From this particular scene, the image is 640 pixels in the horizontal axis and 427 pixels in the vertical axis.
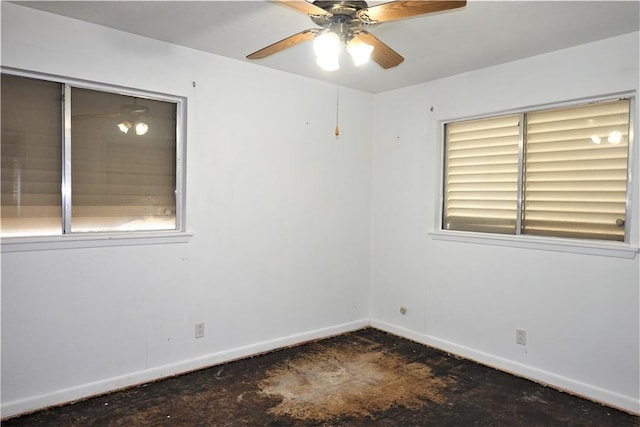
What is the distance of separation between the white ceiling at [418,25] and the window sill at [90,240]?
141 cm

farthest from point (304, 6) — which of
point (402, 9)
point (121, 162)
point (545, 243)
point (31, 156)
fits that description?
point (545, 243)

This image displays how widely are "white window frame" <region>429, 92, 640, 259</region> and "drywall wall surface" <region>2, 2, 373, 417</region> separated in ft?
3.06

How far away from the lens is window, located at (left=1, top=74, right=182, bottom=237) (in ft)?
8.86

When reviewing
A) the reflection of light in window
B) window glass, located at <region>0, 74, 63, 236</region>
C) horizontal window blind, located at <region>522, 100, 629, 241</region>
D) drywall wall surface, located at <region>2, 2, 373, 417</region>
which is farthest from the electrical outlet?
the reflection of light in window

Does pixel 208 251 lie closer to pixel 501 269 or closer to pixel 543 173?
pixel 501 269

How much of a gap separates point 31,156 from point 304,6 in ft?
6.66

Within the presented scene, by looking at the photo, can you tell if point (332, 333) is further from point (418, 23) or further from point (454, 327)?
point (418, 23)

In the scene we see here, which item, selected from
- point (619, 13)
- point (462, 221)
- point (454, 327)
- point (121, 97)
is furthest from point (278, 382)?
point (619, 13)

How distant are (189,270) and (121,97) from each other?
1.37 m

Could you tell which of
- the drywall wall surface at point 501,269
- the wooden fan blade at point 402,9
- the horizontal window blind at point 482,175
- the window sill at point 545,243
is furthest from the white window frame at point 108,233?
the horizontal window blind at point 482,175

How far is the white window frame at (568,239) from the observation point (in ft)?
9.36

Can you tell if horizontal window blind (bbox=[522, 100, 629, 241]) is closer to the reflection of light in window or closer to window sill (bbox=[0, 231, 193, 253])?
the reflection of light in window

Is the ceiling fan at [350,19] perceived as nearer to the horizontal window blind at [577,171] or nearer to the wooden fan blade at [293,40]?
the wooden fan blade at [293,40]

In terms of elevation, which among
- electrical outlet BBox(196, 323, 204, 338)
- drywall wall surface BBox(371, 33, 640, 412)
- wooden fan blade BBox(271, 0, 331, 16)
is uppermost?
wooden fan blade BBox(271, 0, 331, 16)
